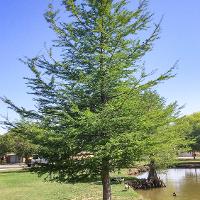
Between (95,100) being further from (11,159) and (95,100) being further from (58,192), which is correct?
(11,159)

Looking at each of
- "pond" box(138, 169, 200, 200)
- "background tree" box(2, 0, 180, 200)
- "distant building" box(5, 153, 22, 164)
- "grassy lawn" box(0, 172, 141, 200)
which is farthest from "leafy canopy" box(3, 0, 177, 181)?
"distant building" box(5, 153, 22, 164)

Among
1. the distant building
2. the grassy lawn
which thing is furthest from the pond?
the distant building

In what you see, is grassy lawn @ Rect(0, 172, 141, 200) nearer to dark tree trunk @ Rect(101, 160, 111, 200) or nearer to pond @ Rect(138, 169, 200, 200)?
pond @ Rect(138, 169, 200, 200)

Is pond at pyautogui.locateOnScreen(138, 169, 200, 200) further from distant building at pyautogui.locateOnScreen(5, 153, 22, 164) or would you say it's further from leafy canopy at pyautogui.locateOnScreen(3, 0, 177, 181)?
distant building at pyautogui.locateOnScreen(5, 153, 22, 164)

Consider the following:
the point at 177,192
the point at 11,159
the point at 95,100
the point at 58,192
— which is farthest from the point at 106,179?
the point at 11,159

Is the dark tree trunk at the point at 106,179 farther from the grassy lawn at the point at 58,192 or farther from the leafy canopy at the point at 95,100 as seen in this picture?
the grassy lawn at the point at 58,192

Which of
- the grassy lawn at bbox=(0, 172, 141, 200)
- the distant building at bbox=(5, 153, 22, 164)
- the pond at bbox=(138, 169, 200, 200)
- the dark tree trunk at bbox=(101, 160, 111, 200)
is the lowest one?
the pond at bbox=(138, 169, 200, 200)

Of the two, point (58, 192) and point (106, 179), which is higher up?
point (106, 179)

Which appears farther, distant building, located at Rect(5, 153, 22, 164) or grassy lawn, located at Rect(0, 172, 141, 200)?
distant building, located at Rect(5, 153, 22, 164)

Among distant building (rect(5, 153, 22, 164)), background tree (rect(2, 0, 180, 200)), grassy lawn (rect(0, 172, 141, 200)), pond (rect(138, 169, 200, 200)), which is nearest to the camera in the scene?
background tree (rect(2, 0, 180, 200))

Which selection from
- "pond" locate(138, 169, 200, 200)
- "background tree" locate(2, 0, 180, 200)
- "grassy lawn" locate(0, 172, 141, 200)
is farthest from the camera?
"pond" locate(138, 169, 200, 200)

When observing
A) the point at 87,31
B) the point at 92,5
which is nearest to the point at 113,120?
the point at 87,31

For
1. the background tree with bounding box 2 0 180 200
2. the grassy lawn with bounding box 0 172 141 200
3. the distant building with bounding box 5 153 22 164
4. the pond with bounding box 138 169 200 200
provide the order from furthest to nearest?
the distant building with bounding box 5 153 22 164 < the pond with bounding box 138 169 200 200 < the grassy lawn with bounding box 0 172 141 200 < the background tree with bounding box 2 0 180 200

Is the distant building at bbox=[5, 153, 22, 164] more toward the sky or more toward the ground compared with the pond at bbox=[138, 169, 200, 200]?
more toward the sky
